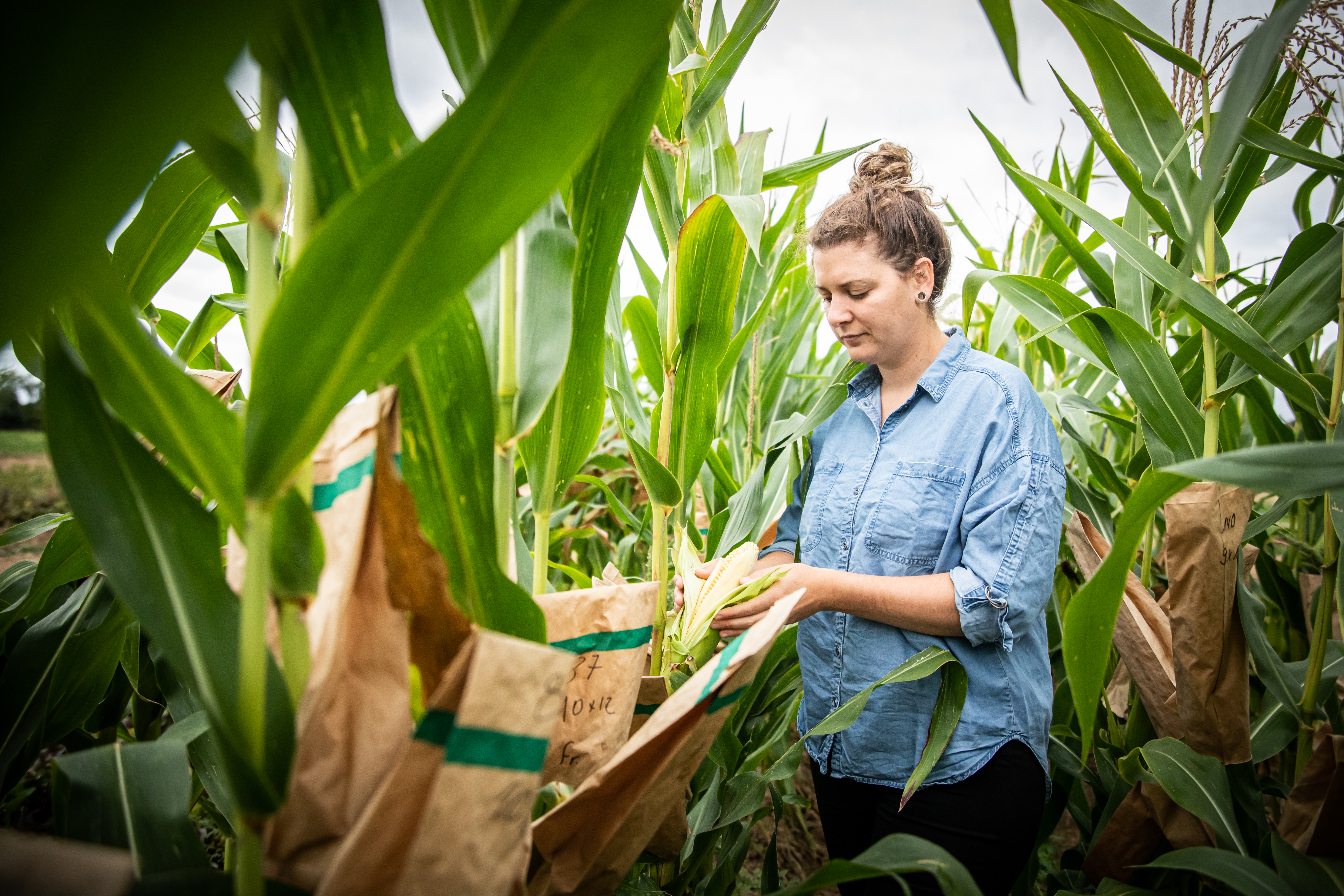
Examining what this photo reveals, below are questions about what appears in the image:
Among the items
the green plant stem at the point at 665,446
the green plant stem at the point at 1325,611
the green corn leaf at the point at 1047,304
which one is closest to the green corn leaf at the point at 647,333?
the green plant stem at the point at 665,446

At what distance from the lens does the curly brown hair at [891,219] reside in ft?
3.40

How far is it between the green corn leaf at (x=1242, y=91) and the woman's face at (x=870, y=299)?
0.55 metres

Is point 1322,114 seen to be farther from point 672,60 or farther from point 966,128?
point 672,60

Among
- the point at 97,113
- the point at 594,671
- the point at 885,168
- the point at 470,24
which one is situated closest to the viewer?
the point at 97,113

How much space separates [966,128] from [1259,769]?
156 centimetres

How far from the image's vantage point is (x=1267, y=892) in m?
0.61

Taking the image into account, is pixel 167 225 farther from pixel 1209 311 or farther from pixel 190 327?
pixel 1209 311

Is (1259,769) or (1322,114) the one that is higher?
(1322,114)

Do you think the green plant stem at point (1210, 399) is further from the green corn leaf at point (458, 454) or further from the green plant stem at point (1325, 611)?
the green corn leaf at point (458, 454)

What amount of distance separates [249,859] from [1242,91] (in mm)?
800

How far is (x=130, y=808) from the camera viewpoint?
1.57 ft

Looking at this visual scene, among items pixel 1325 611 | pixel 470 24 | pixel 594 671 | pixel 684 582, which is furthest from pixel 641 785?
pixel 1325 611

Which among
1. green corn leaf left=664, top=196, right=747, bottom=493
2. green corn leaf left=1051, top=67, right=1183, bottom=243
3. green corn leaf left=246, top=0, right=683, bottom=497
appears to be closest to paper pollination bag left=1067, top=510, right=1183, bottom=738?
green corn leaf left=1051, top=67, right=1183, bottom=243

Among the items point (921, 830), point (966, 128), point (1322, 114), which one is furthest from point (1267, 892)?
point (966, 128)
